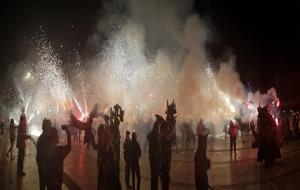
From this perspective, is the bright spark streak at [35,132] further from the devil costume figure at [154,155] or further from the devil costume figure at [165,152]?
the devil costume figure at [165,152]

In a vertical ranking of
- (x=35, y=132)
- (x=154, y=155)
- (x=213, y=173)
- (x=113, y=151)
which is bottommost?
(x=213, y=173)

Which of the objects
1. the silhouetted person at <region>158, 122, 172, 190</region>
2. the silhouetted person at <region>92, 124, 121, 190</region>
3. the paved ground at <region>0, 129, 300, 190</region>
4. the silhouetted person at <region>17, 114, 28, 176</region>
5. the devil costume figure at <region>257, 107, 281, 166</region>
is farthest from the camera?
the devil costume figure at <region>257, 107, 281, 166</region>

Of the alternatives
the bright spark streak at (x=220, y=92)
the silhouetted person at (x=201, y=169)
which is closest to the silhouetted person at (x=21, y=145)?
the silhouetted person at (x=201, y=169)

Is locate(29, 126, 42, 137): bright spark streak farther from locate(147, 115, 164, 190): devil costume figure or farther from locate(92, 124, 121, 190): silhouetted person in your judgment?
locate(92, 124, 121, 190): silhouetted person

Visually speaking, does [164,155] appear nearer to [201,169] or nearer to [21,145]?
[201,169]

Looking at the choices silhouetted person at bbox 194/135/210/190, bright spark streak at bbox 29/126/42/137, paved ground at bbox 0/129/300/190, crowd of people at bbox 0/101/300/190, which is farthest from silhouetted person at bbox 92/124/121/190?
bright spark streak at bbox 29/126/42/137

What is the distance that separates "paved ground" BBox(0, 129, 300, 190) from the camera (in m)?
11.3

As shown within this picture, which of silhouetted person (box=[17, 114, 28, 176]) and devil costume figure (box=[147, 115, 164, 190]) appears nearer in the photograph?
devil costume figure (box=[147, 115, 164, 190])

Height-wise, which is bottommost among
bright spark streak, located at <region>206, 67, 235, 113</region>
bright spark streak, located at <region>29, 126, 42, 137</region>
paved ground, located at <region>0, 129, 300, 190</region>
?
paved ground, located at <region>0, 129, 300, 190</region>

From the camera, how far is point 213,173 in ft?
43.8

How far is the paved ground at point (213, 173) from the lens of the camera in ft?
37.1

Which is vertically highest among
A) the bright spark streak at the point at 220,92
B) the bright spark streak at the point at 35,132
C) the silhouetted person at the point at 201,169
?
the bright spark streak at the point at 220,92

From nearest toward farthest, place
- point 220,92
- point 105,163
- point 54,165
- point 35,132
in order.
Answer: point 54,165 < point 105,163 < point 35,132 < point 220,92

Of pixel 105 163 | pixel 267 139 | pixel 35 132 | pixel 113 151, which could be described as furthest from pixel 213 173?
pixel 35 132
